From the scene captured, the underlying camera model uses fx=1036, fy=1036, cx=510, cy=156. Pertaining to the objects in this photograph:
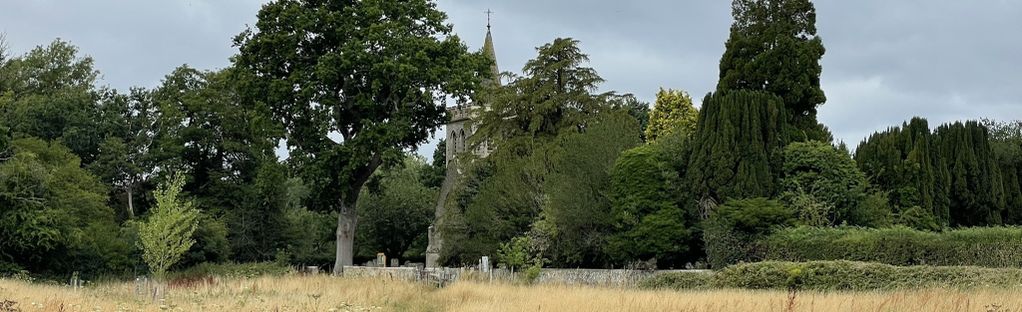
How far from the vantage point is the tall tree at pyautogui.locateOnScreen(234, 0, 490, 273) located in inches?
1549

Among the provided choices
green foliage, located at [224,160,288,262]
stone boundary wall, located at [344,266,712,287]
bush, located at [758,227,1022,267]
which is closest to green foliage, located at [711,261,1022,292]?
stone boundary wall, located at [344,266,712,287]

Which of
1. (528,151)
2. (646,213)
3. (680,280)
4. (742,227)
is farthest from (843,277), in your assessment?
(528,151)

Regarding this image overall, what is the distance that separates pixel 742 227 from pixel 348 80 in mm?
17853

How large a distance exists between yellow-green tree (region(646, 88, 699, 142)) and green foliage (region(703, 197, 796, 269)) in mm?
18281

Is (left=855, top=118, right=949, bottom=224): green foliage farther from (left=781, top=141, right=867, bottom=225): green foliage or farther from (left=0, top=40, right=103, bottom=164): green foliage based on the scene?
(left=0, top=40, right=103, bottom=164): green foliage

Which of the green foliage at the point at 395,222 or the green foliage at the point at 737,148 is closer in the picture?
the green foliage at the point at 737,148

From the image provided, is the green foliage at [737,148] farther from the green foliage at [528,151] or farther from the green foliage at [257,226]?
the green foliage at [257,226]

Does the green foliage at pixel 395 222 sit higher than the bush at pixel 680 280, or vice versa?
the green foliage at pixel 395 222

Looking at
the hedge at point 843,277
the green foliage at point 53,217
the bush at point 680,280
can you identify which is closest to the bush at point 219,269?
the green foliage at point 53,217

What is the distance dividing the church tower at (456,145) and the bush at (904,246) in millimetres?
18544

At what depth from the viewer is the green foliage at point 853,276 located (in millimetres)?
20078

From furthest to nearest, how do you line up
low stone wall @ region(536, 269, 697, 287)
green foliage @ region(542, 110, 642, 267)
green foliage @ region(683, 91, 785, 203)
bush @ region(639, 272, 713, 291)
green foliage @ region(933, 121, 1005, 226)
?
green foliage @ region(933, 121, 1005, 226) < green foliage @ region(542, 110, 642, 267) < green foliage @ region(683, 91, 785, 203) < low stone wall @ region(536, 269, 697, 287) < bush @ region(639, 272, 713, 291)

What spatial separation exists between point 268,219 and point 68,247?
1321cm

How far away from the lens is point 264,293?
22.7 m
